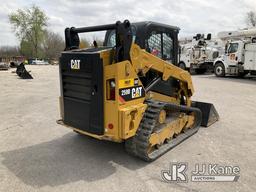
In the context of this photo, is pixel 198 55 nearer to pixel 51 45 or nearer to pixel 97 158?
pixel 97 158

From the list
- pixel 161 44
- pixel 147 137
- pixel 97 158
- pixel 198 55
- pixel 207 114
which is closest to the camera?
pixel 147 137

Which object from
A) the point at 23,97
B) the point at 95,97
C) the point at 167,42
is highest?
the point at 167,42

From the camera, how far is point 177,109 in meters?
5.39

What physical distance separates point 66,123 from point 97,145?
806mm

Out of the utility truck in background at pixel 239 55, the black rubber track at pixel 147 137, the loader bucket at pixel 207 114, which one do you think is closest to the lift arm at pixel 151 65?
the black rubber track at pixel 147 137

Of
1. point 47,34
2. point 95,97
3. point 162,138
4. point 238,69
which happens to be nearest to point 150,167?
point 162,138

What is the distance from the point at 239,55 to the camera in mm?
18000

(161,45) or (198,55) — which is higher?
(161,45)

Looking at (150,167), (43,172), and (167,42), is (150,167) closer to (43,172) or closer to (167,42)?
(43,172)

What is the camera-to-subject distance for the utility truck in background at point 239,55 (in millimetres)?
17438

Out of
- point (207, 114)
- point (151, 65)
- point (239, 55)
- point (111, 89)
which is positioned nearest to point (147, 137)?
point (111, 89)

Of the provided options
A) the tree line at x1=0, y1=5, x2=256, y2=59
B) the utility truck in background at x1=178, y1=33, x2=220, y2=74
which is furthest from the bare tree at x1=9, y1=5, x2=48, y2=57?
the utility truck in background at x1=178, y1=33, x2=220, y2=74

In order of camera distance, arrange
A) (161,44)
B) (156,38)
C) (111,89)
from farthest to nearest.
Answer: (161,44)
(156,38)
(111,89)

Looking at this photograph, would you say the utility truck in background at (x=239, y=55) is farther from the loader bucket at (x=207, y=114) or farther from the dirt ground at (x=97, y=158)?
the loader bucket at (x=207, y=114)
